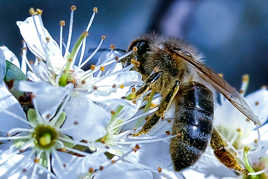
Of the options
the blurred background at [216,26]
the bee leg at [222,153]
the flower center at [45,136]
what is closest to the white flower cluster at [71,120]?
the flower center at [45,136]

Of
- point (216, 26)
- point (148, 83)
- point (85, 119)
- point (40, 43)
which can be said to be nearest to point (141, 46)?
point (148, 83)

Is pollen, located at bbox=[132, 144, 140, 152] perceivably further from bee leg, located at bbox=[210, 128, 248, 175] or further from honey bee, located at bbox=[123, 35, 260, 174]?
bee leg, located at bbox=[210, 128, 248, 175]

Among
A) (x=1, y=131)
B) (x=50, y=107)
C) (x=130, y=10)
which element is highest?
(x=130, y=10)

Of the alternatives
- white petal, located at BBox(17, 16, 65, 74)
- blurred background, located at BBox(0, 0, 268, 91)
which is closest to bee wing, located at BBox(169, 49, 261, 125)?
white petal, located at BBox(17, 16, 65, 74)

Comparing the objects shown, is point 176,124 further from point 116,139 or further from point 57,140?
point 57,140

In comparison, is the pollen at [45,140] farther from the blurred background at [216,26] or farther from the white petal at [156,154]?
the blurred background at [216,26]

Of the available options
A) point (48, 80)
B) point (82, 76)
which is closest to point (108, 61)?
point (82, 76)

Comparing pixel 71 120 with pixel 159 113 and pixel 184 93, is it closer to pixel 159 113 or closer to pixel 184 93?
pixel 159 113
